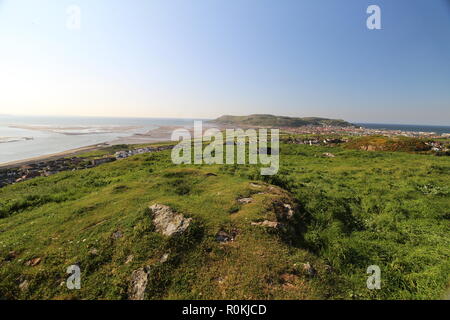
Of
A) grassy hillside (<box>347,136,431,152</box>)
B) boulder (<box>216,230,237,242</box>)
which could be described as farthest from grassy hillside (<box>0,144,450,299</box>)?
grassy hillside (<box>347,136,431,152</box>)

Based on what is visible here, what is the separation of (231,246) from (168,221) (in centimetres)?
264

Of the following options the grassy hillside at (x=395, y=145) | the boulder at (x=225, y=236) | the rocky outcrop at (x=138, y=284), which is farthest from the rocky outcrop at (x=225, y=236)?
the grassy hillside at (x=395, y=145)

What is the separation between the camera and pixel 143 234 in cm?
680

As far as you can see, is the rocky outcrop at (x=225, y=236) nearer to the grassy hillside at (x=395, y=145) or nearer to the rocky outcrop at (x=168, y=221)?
the rocky outcrop at (x=168, y=221)

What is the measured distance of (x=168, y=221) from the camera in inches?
287

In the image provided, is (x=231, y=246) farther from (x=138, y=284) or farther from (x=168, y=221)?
(x=138, y=284)

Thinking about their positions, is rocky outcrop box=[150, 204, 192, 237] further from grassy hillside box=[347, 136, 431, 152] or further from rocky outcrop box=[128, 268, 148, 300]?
grassy hillside box=[347, 136, 431, 152]

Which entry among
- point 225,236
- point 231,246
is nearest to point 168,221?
point 225,236

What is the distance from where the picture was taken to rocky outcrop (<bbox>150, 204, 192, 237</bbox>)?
6.82 metres

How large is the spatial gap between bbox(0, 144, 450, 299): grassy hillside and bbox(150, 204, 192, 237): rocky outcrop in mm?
241
